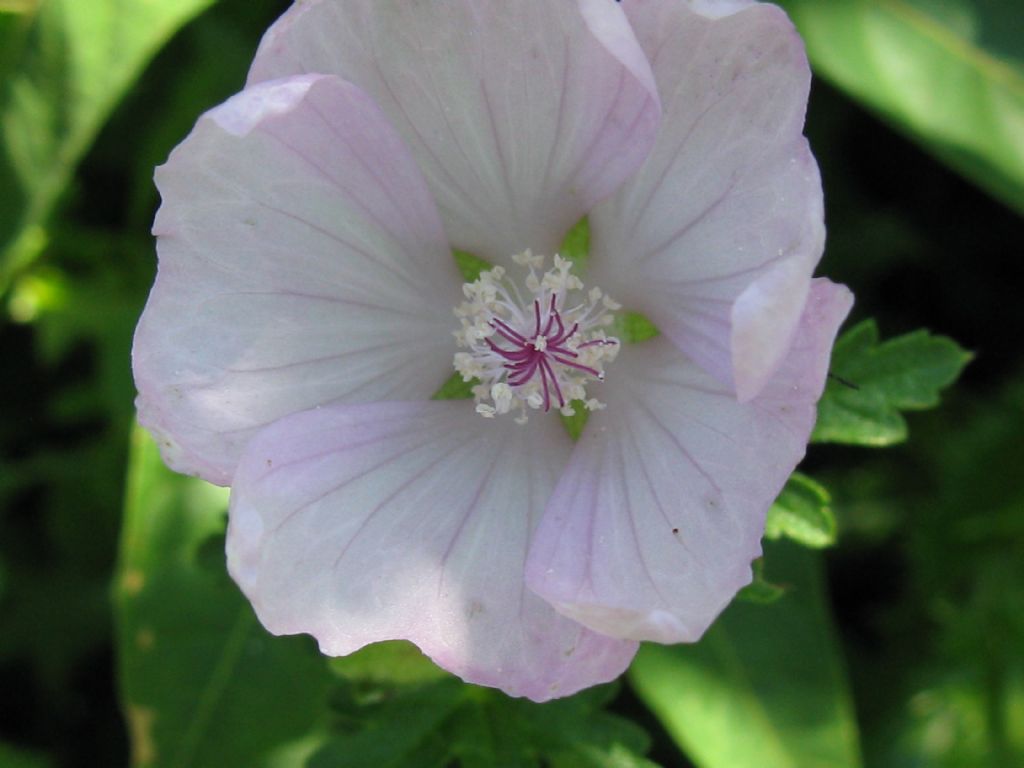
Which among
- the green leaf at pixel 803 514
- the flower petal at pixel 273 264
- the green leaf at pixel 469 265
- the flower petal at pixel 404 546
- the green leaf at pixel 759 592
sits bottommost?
the green leaf at pixel 759 592

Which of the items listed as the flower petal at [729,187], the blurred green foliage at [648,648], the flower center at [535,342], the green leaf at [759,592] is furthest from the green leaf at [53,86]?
the green leaf at [759,592]

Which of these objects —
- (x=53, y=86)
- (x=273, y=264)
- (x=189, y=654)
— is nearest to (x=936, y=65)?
(x=273, y=264)

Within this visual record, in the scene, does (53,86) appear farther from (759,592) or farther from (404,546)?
(759,592)

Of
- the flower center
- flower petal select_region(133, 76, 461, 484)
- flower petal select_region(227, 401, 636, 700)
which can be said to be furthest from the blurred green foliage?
flower petal select_region(133, 76, 461, 484)

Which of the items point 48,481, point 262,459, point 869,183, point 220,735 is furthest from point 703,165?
point 48,481

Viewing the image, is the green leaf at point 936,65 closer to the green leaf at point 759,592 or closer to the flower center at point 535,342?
the flower center at point 535,342

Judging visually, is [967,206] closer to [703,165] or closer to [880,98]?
[880,98]
